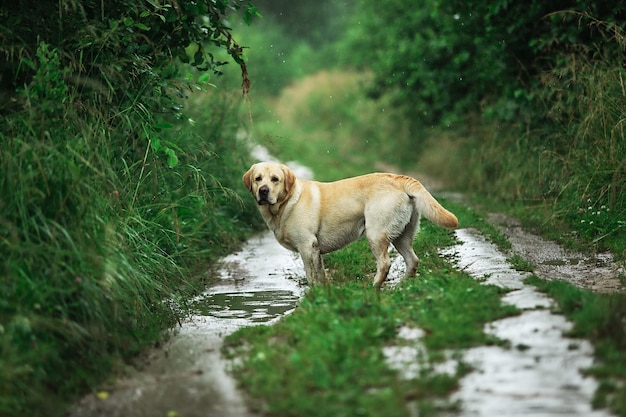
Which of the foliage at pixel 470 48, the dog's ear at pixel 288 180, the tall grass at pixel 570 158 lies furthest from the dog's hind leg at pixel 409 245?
the foliage at pixel 470 48

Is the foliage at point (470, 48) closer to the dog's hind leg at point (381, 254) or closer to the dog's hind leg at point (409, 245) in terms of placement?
the dog's hind leg at point (409, 245)

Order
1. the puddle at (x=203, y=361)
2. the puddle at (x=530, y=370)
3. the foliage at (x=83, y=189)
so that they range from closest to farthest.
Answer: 1. the puddle at (x=530, y=370)
2. the puddle at (x=203, y=361)
3. the foliage at (x=83, y=189)

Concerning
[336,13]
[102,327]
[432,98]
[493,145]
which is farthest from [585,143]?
[336,13]

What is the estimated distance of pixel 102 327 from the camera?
6008 mm

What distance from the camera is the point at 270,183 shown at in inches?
333

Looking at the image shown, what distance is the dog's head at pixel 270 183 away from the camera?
8.43m

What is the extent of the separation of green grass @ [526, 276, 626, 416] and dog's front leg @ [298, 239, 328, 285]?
2.56 meters

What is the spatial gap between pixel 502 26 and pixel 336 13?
4482cm

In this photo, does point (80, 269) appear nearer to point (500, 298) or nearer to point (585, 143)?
point (500, 298)

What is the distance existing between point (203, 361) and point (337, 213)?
2.91m

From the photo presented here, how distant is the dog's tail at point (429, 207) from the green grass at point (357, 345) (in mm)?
542

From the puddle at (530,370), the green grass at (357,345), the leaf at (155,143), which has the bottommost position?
the green grass at (357,345)

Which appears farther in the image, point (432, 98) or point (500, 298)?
point (432, 98)

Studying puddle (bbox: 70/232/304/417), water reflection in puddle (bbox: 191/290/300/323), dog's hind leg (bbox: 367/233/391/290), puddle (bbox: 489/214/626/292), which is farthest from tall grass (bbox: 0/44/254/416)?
puddle (bbox: 489/214/626/292)
